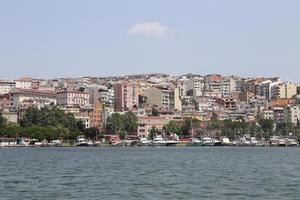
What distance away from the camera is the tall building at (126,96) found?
161750 mm

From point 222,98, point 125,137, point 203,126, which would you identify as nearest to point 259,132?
point 203,126

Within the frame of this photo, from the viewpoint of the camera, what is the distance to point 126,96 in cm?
16388

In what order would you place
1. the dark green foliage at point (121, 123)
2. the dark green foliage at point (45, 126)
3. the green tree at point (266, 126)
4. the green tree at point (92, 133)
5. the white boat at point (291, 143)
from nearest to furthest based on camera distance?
the dark green foliage at point (45, 126)
the green tree at point (92, 133)
the white boat at point (291, 143)
the dark green foliage at point (121, 123)
the green tree at point (266, 126)

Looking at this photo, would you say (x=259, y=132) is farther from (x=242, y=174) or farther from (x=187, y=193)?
(x=187, y=193)

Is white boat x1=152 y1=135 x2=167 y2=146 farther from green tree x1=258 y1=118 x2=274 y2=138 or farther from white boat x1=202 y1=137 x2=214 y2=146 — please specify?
green tree x1=258 y1=118 x2=274 y2=138

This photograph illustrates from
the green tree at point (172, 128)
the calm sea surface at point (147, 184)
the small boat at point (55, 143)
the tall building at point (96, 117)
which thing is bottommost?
the calm sea surface at point (147, 184)

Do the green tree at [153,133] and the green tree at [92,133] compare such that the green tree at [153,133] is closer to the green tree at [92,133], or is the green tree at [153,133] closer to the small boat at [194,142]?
the small boat at [194,142]

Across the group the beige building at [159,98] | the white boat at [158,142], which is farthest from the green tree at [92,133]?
the beige building at [159,98]

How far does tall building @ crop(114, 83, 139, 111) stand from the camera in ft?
531

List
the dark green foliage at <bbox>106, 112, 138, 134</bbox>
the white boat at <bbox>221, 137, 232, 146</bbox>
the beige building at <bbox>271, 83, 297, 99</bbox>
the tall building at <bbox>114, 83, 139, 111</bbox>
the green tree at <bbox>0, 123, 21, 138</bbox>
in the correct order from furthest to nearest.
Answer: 1. the beige building at <bbox>271, 83, 297, 99</bbox>
2. the tall building at <bbox>114, 83, 139, 111</bbox>
3. the dark green foliage at <bbox>106, 112, 138, 134</bbox>
4. the white boat at <bbox>221, 137, 232, 146</bbox>
5. the green tree at <bbox>0, 123, 21, 138</bbox>

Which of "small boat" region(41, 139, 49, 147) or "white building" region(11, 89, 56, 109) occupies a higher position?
"white building" region(11, 89, 56, 109)

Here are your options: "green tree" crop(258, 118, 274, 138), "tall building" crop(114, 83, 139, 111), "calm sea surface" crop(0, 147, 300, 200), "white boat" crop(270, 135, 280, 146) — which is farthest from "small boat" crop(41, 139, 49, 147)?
"calm sea surface" crop(0, 147, 300, 200)

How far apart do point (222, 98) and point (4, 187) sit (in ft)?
528

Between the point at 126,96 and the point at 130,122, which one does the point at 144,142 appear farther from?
the point at 126,96
